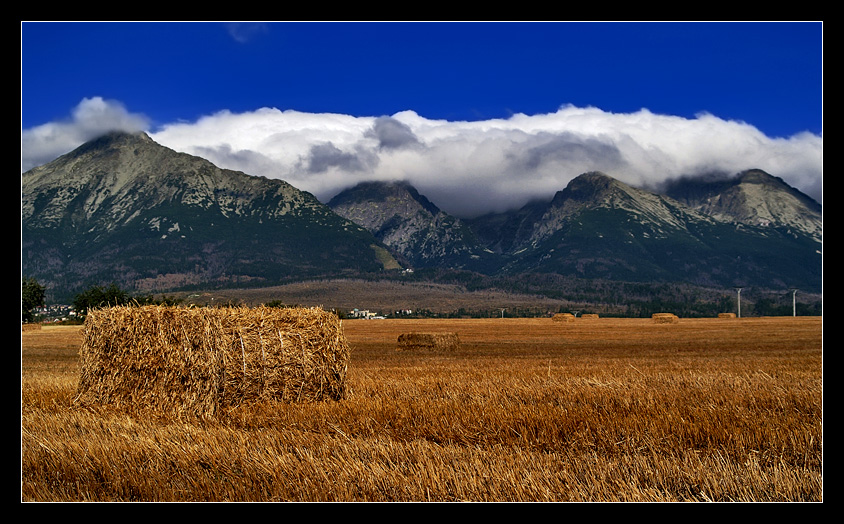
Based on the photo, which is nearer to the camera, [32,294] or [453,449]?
[453,449]

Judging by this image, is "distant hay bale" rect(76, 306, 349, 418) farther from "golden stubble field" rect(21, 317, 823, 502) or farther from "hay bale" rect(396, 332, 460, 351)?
"hay bale" rect(396, 332, 460, 351)

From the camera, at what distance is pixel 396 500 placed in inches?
241

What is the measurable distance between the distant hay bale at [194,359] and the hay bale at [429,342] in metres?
26.9

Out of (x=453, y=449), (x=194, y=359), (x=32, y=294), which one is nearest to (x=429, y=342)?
(x=194, y=359)

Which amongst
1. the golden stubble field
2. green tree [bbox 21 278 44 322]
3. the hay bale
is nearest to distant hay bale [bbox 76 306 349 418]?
the golden stubble field

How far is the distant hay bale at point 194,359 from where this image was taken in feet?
38.7

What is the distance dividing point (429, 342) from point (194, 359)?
2869 centimetres

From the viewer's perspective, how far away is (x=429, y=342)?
40031 millimetres

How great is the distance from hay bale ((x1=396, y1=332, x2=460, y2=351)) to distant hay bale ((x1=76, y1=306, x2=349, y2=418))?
88.3 feet

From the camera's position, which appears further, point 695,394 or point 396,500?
point 695,394

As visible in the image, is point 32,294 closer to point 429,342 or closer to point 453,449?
point 429,342
